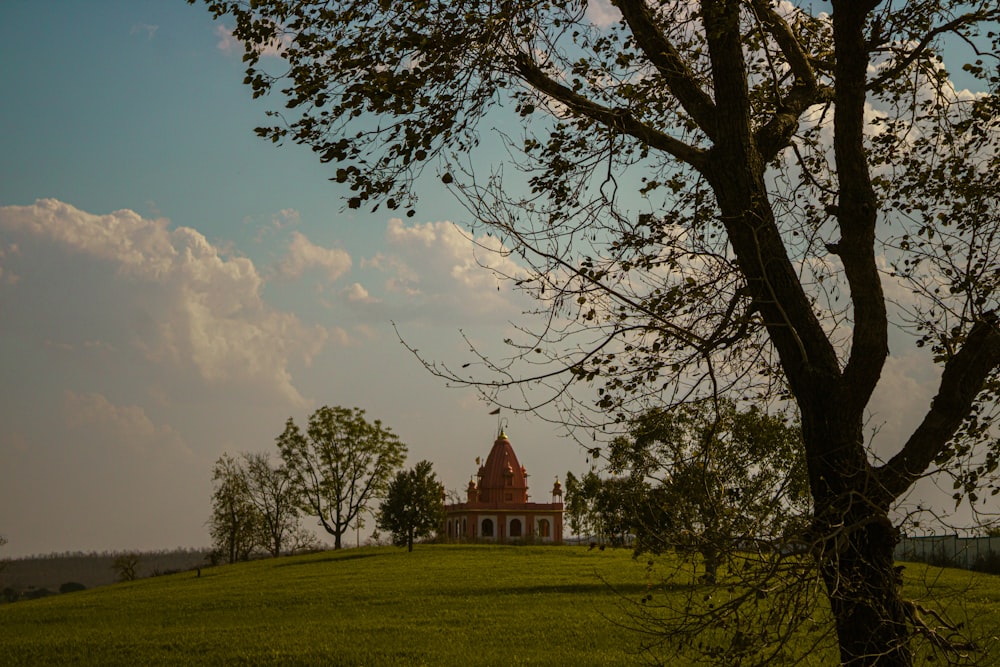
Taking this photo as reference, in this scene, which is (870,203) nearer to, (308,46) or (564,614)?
(308,46)

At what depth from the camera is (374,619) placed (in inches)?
880

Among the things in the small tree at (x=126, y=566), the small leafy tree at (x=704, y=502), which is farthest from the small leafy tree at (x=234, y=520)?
the small leafy tree at (x=704, y=502)

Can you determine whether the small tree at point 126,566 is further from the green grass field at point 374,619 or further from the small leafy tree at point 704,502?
the small leafy tree at point 704,502

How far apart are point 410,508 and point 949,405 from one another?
149 ft

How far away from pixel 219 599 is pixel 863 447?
85.2 feet

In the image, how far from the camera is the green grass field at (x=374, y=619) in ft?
56.9

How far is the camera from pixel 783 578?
23.2 feet

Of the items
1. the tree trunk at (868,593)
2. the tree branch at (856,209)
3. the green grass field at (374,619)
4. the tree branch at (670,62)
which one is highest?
the tree branch at (670,62)

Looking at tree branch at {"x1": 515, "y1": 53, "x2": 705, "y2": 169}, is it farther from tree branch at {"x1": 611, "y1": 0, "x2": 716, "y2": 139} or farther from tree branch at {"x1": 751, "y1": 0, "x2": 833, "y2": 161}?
tree branch at {"x1": 751, "y1": 0, "x2": 833, "y2": 161}

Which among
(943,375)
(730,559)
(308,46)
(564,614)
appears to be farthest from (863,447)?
(564,614)

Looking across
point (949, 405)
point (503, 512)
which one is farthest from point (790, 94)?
point (503, 512)

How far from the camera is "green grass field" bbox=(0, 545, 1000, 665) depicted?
1733cm

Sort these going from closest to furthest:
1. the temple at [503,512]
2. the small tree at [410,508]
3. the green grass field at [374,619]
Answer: the green grass field at [374,619]
the small tree at [410,508]
the temple at [503,512]

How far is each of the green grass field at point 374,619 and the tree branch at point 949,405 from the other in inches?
42.5
